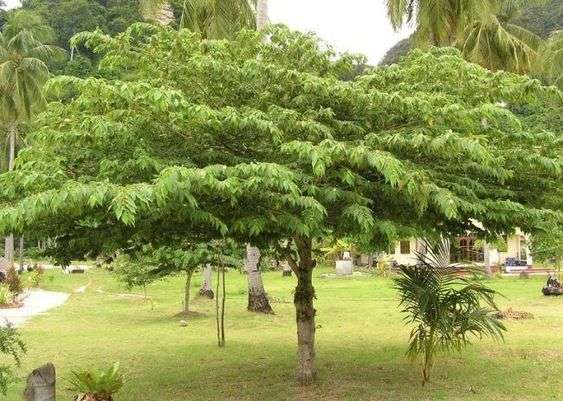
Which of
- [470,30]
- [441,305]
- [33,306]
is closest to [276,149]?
[441,305]

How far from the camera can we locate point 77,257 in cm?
947

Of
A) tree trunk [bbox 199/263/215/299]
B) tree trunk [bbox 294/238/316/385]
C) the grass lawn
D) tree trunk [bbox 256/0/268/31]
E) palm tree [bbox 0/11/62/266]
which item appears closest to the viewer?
the grass lawn

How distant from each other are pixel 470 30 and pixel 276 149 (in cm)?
1740

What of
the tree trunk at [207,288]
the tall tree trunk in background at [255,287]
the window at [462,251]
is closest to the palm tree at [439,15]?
the window at [462,251]

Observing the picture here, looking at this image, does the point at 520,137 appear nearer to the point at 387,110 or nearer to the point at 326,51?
the point at 387,110

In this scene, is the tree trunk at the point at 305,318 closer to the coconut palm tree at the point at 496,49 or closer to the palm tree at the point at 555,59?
the coconut palm tree at the point at 496,49

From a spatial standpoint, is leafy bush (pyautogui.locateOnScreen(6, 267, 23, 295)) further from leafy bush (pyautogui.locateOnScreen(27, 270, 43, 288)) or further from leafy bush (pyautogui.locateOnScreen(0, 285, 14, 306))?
leafy bush (pyautogui.locateOnScreen(27, 270, 43, 288))

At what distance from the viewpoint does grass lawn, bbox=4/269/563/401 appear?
30.9ft

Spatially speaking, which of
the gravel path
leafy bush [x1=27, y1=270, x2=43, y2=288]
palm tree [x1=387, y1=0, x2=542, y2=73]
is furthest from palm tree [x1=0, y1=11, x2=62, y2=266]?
palm tree [x1=387, y1=0, x2=542, y2=73]

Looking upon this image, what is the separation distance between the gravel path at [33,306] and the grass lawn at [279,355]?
2.00 feet

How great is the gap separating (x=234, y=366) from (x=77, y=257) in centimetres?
342

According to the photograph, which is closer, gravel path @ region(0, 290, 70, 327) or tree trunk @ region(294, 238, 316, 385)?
tree trunk @ region(294, 238, 316, 385)

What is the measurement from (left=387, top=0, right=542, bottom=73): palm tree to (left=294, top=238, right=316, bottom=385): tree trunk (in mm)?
11247

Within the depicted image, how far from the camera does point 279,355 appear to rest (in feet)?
40.9
